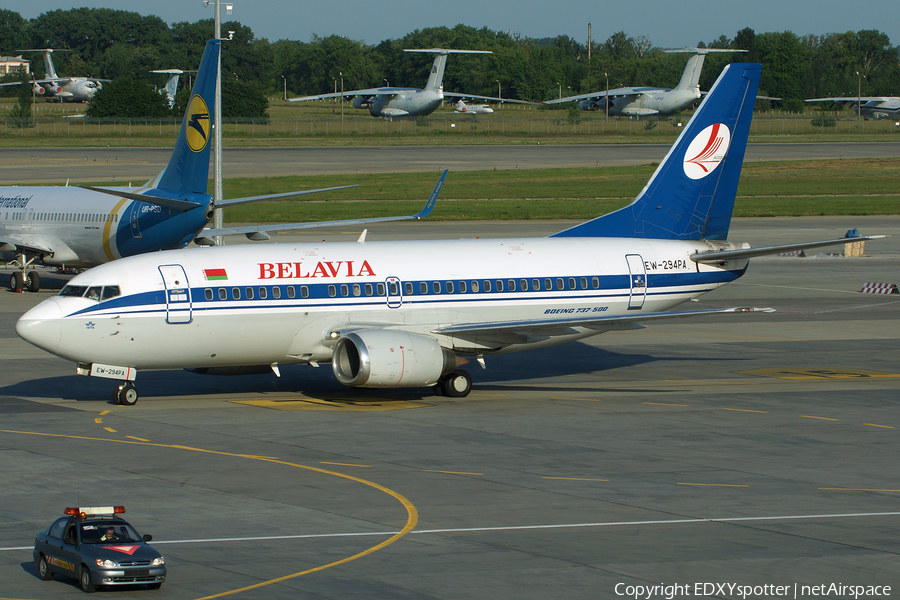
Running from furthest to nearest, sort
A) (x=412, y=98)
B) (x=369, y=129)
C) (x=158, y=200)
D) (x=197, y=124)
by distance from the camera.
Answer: (x=369, y=129) < (x=412, y=98) < (x=197, y=124) < (x=158, y=200)

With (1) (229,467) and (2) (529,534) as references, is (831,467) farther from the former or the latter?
(1) (229,467)

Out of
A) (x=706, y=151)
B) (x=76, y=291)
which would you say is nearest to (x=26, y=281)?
(x=76, y=291)

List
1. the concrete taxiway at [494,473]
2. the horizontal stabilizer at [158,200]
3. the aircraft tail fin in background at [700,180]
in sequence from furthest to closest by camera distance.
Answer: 1. the horizontal stabilizer at [158,200]
2. the aircraft tail fin in background at [700,180]
3. the concrete taxiway at [494,473]

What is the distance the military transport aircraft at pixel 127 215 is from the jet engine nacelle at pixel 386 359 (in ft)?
55.3

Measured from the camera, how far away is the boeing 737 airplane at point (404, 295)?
100ft

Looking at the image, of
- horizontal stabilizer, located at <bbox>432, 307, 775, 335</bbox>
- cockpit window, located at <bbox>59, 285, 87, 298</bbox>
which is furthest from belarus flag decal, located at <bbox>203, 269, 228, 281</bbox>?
Result: horizontal stabilizer, located at <bbox>432, 307, 775, 335</bbox>

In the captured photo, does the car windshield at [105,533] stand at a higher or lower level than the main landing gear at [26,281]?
higher

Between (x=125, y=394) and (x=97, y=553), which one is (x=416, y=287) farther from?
(x=97, y=553)

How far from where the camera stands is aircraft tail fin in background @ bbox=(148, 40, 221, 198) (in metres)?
51.6

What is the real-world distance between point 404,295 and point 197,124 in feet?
74.7

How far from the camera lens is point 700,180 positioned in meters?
38.6

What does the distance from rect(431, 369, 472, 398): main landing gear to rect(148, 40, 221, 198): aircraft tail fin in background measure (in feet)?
75.2

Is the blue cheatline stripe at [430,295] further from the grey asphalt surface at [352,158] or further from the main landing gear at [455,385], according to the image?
the grey asphalt surface at [352,158]

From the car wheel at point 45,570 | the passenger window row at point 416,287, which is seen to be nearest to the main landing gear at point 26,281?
the passenger window row at point 416,287
